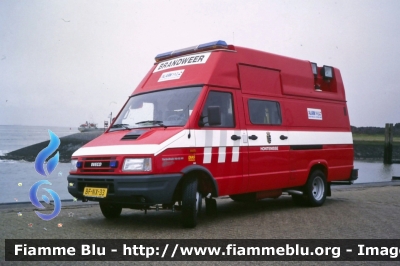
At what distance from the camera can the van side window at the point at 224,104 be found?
7725mm

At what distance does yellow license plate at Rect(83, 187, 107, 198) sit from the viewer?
6855 mm

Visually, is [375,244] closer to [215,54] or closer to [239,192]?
[239,192]

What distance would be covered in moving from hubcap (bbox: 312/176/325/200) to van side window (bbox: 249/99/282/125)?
1990 mm

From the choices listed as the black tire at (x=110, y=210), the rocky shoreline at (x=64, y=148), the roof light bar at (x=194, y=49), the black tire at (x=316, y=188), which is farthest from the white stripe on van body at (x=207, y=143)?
the rocky shoreline at (x=64, y=148)

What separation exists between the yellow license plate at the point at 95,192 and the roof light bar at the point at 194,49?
3.13 meters

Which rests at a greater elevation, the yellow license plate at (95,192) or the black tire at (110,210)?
the yellow license plate at (95,192)

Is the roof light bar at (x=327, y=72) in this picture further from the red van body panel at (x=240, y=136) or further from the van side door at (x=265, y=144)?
the van side door at (x=265, y=144)

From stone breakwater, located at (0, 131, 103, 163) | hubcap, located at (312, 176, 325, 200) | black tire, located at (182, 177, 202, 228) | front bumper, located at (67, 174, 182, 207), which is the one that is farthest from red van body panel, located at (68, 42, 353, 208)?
stone breakwater, located at (0, 131, 103, 163)

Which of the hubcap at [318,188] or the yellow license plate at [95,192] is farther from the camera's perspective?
the hubcap at [318,188]

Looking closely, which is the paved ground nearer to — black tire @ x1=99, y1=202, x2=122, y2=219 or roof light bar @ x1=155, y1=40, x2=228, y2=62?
black tire @ x1=99, y1=202, x2=122, y2=219

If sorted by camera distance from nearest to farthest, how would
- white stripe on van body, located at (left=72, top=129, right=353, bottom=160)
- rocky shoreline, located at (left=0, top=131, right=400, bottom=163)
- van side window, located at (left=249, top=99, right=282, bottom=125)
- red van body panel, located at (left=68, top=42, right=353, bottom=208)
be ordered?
white stripe on van body, located at (left=72, top=129, right=353, bottom=160)
red van body panel, located at (left=68, top=42, right=353, bottom=208)
van side window, located at (left=249, top=99, right=282, bottom=125)
rocky shoreline, located at (left=0, top=131, right=400, bottom=163)

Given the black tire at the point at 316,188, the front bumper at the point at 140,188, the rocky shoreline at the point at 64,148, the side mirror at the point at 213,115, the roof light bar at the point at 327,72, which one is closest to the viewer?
the front bumper at the point at 140,188

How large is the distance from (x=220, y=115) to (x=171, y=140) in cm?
95

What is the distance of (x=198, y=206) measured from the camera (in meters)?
7.39
